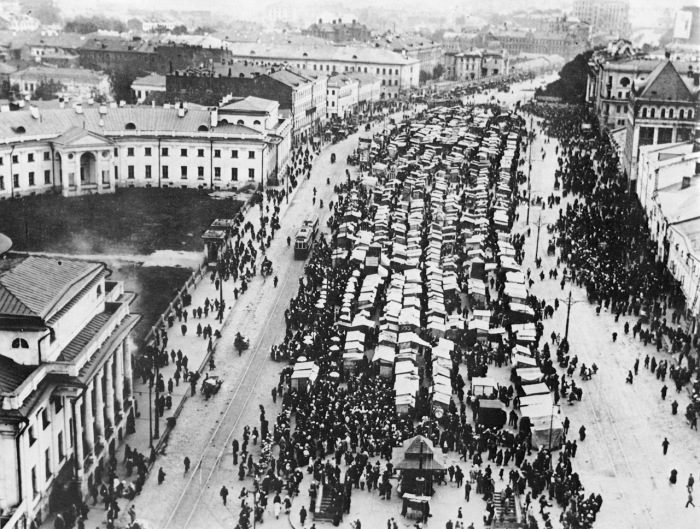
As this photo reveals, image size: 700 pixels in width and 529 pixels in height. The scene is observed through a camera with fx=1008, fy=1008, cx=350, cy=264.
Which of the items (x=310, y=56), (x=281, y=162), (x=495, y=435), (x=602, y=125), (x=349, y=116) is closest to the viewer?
(x=495, y=435)

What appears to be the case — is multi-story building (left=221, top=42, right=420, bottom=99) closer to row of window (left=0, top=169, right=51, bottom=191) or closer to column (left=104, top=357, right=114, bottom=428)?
row of window (left=0, top=169, right=51, bottom=191)

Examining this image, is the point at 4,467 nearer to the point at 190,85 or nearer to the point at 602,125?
the point at 190,85

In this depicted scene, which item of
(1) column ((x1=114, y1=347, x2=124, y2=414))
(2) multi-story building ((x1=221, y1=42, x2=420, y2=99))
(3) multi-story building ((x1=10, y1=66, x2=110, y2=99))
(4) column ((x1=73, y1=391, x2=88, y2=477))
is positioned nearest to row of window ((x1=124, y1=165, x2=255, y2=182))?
(1) column ((x1=114, y1=347, x2=124, y2=414))

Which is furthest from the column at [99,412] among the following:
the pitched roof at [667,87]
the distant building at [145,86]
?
the distant building at [145,86]

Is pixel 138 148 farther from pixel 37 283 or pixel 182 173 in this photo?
pixel 37 283

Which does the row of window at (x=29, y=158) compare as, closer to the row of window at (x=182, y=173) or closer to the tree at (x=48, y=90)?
the row of window at (x=182, y=173)

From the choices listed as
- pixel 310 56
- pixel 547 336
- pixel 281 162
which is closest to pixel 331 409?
pixel 547 336
